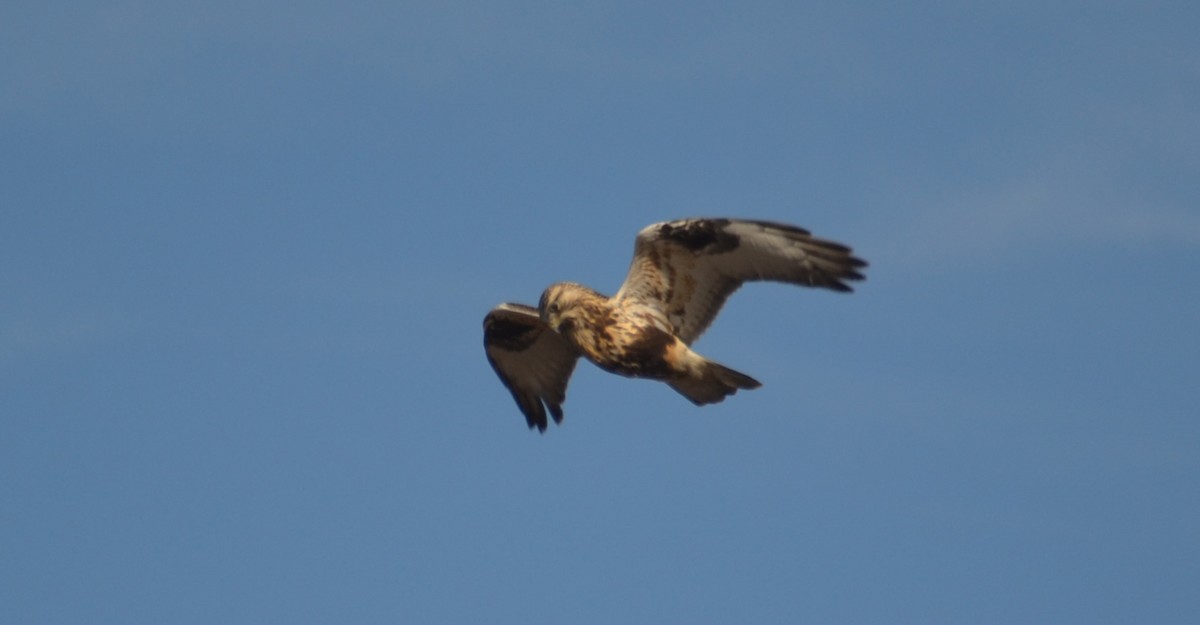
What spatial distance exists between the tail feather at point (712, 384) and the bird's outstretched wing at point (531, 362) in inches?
94.5

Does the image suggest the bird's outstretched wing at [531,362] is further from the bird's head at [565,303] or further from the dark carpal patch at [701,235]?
the dark carpal patch at [701,235]

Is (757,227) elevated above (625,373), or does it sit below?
above

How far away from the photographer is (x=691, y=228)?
1547 cm

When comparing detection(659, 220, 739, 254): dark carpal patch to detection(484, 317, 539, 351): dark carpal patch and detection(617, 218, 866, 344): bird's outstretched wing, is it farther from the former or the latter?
detection(484, 317, 539, 351): dark carpal patch

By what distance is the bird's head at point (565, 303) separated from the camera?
1582cm

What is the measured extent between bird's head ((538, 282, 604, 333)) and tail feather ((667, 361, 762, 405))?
1018mm

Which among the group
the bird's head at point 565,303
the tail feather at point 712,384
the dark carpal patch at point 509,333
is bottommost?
the tail feather at point 712,384

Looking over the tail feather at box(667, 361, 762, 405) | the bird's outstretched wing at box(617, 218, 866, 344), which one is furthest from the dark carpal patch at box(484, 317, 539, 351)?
the tail feather at box(667, 361, 762, 405)

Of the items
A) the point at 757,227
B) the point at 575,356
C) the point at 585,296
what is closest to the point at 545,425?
the point at 575,356

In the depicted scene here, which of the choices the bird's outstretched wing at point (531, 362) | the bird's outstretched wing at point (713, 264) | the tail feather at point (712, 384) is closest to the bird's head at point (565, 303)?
the bird's outstretched wing at point (713, 264)

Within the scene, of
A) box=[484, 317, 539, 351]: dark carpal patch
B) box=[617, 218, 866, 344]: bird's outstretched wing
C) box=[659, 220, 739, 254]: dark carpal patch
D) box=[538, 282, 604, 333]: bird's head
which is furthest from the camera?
box=[484, 317, 539, 351]: dark carpal patch

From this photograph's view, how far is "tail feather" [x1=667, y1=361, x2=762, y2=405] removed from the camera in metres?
15.2

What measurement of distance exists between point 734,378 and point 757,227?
4.26 ft

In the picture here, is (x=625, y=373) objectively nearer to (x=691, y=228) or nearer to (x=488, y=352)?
(x=691, y=228)
